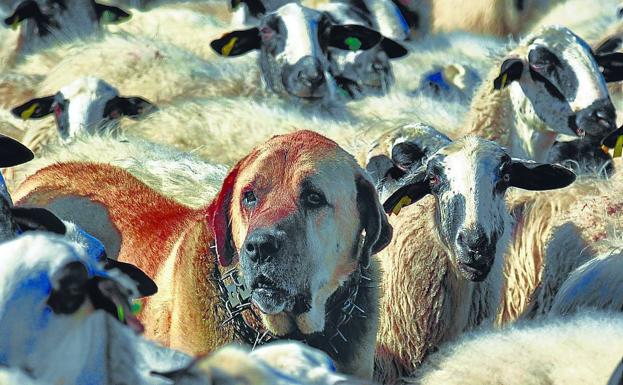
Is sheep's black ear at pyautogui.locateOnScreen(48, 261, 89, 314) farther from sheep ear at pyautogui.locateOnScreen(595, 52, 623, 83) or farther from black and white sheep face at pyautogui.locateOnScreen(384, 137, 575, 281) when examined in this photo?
sheep ear at pyautogui.locateOnScreen(595, 52, 623, 83)

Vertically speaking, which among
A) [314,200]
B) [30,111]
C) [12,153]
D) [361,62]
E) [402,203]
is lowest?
[30,111]

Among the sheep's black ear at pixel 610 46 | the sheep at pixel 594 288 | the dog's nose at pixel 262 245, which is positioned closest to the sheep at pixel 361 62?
the sheep's black ear at pixel 610 46

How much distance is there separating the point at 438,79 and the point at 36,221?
4.84 metres

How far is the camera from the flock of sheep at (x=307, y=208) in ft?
11.4

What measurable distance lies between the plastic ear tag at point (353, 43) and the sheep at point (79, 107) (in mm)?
1110

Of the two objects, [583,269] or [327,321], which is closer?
[327,321]

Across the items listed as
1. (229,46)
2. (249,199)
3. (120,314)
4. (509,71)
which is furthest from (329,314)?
(229,46)

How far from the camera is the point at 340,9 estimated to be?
31.4 feet

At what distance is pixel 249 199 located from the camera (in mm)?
4422

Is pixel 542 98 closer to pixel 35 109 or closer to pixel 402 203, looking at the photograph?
pixel 402 203

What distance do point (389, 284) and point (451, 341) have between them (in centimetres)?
33

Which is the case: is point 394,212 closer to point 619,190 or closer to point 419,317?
point 419,317

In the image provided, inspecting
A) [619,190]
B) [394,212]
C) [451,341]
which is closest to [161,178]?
[394,212]

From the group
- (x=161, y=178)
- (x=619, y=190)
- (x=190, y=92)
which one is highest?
(x=619, y=190)
